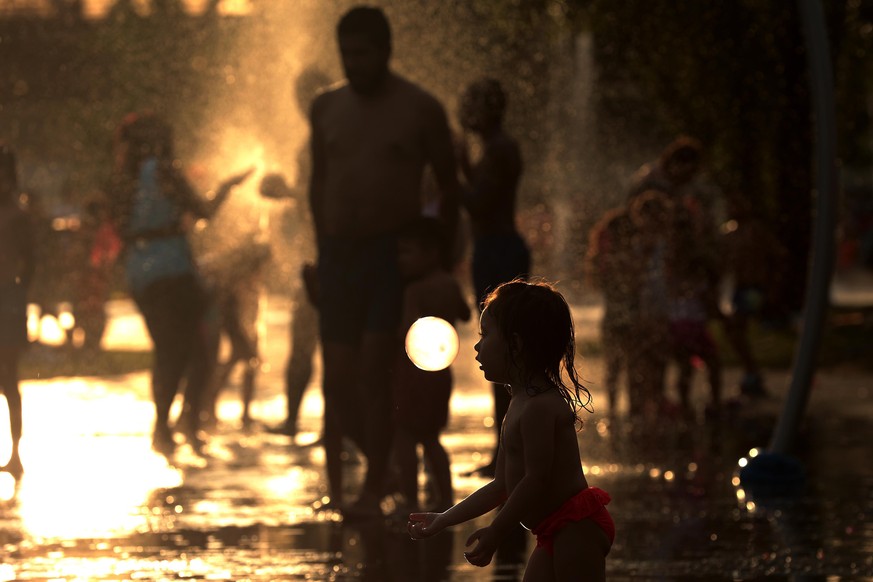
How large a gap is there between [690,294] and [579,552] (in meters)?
8.05

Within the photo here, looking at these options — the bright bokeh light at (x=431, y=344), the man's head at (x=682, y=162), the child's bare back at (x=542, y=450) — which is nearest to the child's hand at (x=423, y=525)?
the child's bare back at (x=542, y=450)

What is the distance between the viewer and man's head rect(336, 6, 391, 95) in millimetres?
8828

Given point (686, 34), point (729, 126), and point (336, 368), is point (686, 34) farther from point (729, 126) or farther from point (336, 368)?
point (336, 368)

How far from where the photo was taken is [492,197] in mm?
9984

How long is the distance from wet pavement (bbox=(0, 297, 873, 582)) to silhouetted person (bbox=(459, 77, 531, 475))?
642 millimetres

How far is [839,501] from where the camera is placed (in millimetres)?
9312

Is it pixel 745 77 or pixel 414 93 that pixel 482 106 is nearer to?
pixel 414 93

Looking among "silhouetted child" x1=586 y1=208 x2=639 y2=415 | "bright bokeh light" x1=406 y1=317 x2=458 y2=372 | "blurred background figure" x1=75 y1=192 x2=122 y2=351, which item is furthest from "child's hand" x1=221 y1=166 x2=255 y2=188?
"blurred background figure" x1=75 y1=192 x2=122 y2=351

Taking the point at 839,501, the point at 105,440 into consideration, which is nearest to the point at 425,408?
the point at 839,501

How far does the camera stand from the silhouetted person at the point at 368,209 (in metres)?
8.79

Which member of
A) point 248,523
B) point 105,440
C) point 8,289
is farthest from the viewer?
point 105,440

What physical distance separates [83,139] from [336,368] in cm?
3745

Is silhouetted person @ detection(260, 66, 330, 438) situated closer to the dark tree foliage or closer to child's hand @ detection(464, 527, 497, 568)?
child's hand @ detection(464, 527, 497, 568)

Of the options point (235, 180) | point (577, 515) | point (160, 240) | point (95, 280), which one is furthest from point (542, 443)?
point (95, 280)
